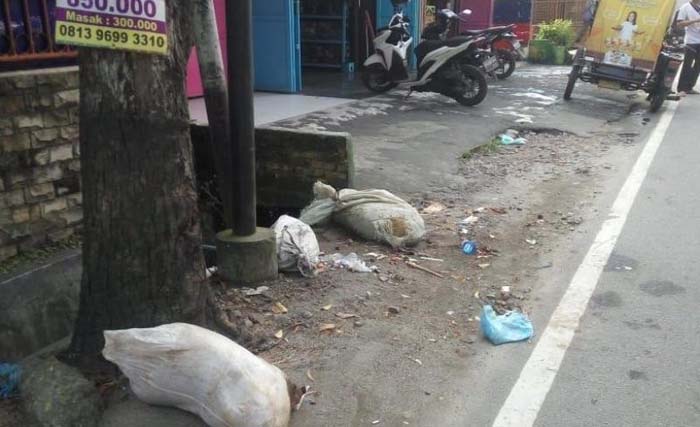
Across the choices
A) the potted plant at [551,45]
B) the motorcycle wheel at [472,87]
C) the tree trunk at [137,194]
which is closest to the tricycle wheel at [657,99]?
the motorcycle wheel at [472,87]

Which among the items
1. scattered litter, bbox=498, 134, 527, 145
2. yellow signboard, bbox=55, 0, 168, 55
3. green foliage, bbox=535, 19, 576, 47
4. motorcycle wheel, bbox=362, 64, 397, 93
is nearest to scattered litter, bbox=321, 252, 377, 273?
yellow signboard, bbox=55, 0, 168, 55

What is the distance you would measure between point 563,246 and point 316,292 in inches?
87.5

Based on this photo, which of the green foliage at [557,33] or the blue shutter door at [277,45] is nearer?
the blue shutter door at [277,45]

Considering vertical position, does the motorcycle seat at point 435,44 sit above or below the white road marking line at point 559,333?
above

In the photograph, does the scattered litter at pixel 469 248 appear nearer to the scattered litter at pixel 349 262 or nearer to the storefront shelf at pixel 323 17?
the scattered litter at pixel 349 262

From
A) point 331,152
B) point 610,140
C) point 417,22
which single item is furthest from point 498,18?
point 331,152

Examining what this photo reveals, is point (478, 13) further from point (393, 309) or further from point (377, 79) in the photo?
point (393, 309)

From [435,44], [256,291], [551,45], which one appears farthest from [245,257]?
[551,45]

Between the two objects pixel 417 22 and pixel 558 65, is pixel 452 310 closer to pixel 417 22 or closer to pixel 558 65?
pixel 417 22

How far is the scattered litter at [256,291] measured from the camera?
408 centimetres

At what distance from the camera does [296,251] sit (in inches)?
174

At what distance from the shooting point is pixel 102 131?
9.39 ft

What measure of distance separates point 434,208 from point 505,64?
9.40 m

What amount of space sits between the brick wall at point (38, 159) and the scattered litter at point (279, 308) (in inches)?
63.2
